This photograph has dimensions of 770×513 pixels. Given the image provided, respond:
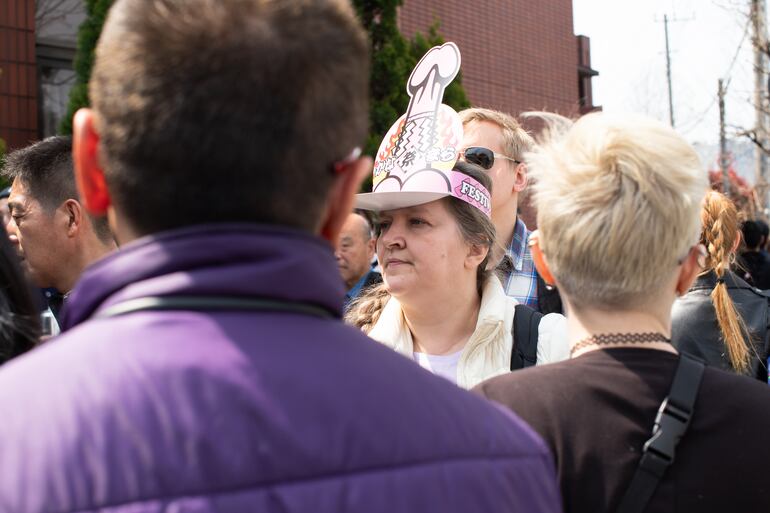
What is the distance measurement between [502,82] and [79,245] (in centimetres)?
1355

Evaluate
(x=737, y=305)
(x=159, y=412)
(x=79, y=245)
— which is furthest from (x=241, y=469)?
(x=737, y=305)

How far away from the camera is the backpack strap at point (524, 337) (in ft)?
9.42

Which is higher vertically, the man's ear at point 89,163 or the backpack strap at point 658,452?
the man's ear at point 89,163

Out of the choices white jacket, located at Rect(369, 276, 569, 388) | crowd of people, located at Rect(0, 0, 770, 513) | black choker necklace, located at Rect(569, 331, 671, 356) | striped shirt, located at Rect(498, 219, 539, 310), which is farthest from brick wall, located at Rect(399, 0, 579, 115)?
crowd of people, located at Rect(0, 0, 770, 513)

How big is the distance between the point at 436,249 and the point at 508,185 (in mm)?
1156

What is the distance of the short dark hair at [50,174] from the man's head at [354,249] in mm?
2412

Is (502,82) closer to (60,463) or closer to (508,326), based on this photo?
(508,326)

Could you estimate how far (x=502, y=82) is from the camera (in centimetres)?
1638

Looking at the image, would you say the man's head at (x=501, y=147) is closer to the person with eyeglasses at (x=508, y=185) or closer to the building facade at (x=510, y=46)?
the person with eyeglasses at (x=508, y=185)

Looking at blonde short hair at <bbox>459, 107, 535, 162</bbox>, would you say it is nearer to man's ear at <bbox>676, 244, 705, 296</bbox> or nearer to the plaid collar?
the plaid collar

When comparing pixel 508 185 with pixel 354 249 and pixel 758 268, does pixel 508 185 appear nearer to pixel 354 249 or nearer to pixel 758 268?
pixel 354 249

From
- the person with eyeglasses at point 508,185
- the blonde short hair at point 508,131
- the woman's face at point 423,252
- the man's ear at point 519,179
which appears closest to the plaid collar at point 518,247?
the person with eyeglasses at point 508,185

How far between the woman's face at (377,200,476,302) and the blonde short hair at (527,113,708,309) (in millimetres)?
1319

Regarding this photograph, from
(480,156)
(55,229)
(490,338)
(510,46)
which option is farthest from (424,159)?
(510,46)
